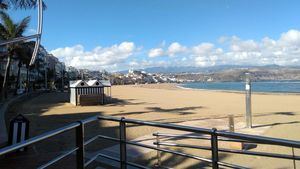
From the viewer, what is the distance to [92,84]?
25.8 meters

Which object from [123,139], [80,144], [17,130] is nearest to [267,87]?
[17,130]

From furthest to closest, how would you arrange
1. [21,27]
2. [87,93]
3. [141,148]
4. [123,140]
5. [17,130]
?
1. [21,27]
2. [87,93]
3. [141,148]
4. [17,130]
5. [123,140]

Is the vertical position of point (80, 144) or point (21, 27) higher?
point (21, 27)

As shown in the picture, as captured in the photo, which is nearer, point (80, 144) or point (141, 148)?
point (80, 144)

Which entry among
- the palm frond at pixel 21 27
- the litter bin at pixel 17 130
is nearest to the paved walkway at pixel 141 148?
the litter bin at pixel 17 130

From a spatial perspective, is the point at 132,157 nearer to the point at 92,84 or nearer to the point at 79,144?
the point at 79,144

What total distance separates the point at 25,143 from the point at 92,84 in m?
23.5

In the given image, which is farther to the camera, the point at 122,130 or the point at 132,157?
the point at 132,157

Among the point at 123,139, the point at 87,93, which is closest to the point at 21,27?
A: the point at 87,93

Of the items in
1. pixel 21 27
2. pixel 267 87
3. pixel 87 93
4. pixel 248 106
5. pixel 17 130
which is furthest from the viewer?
pixel 267 87

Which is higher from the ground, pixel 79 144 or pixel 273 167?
pixel 79 144

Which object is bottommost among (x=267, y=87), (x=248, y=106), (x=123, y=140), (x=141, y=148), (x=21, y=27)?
(x=141, y=148)

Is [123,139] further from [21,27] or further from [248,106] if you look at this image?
[21,27]

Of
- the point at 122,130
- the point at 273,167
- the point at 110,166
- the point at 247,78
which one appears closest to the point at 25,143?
the point at 122,130
